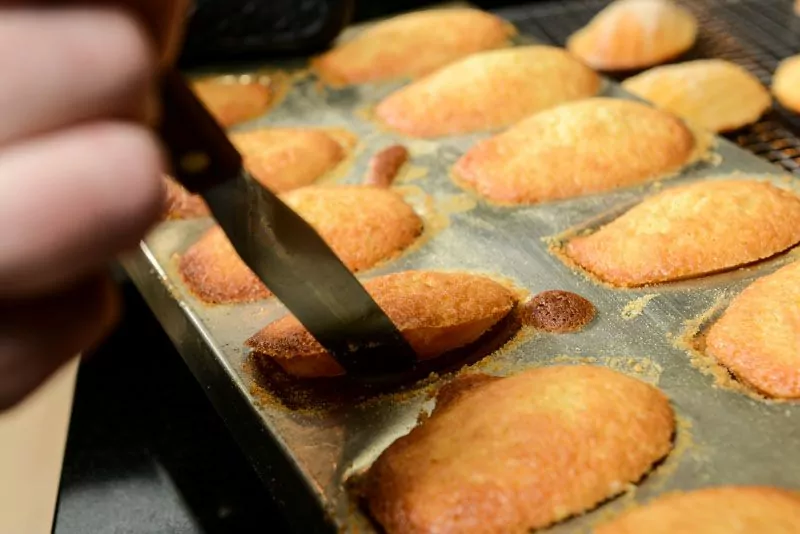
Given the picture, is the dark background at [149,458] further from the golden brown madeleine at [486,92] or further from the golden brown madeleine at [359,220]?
the golden brown madeleine at [486,92]

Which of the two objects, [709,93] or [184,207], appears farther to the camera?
[709,93]

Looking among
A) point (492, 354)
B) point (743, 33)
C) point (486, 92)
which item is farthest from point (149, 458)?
point (743, 33)

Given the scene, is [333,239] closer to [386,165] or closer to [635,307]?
[386,165]

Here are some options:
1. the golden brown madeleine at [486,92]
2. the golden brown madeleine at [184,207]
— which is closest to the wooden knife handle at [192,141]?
the golden brown madeleine at [184,207]

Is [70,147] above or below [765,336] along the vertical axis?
above

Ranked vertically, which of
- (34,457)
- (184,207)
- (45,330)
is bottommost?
(34,457)

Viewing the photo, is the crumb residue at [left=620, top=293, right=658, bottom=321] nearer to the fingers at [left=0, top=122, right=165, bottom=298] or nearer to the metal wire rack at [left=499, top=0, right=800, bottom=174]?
the metal wire rack at [left=499, top=0, right=800, bottom=174]

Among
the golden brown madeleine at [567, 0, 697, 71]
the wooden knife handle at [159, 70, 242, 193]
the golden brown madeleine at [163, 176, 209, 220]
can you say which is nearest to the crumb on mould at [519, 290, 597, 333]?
the wooden knife handle at [159, 70, 242, 193]
